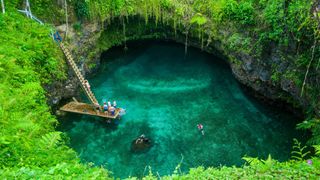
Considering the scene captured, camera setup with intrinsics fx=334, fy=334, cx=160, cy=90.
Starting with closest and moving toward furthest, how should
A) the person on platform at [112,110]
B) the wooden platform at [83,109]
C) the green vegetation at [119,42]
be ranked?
1. the green vegetation at [119,42]
2. the person on platform at [112,110]
3. the wooden platform at [83,109]

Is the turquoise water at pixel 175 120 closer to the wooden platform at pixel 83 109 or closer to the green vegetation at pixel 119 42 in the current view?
the wooden platform at pixel 83 109

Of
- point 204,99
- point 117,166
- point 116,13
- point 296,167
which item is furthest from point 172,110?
point 296,167

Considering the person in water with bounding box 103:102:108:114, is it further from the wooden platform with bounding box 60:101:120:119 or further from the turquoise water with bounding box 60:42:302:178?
the turquoise water with bounding box 60:42:302:178

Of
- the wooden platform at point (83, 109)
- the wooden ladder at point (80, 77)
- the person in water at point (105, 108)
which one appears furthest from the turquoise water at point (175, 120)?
the wooden ladder at point (80, 77)

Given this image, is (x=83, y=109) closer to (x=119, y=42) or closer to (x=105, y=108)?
(x=105, y=108)

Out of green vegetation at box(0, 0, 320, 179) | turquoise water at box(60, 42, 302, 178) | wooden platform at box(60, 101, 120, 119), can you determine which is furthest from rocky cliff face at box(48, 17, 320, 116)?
turquoise water at box(60, 42, 302, 178)

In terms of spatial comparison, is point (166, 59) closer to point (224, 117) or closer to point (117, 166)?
point (224, 117)
